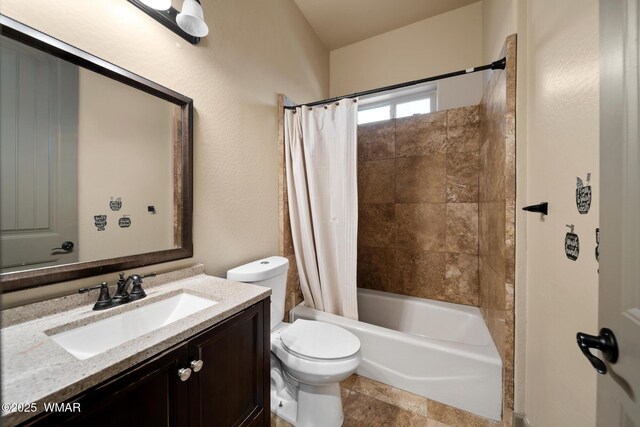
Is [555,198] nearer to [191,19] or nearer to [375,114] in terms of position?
[191,19]

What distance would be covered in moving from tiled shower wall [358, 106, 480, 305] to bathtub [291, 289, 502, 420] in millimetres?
227

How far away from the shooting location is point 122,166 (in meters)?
1.05

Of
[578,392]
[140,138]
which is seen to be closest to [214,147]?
[140,138]

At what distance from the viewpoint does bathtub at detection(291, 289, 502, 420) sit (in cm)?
139

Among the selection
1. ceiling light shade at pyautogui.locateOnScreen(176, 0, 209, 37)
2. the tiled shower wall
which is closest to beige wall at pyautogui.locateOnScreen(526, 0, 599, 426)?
the tiled shower wall

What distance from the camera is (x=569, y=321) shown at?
Answer: 0.86 meters

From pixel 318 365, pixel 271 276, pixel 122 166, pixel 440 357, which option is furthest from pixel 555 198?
pixel 122 166

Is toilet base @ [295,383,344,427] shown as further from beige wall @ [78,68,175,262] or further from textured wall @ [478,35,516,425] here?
beige wall @ [78,68,175,262]

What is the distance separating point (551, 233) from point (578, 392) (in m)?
0.56

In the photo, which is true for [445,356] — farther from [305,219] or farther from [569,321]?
[305,219]

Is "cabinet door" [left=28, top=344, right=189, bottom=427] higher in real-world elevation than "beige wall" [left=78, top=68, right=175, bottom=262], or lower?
lower

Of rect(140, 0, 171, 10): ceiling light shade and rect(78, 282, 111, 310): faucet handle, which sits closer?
rect(78, 282, 111, 310): faucet handle

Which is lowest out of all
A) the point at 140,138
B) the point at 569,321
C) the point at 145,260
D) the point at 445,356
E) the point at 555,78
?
the point at 445,356

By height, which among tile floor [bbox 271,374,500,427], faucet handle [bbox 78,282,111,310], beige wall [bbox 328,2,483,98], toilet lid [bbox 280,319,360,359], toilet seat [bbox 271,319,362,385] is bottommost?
tile floor [bbox 271,374,500,427]
